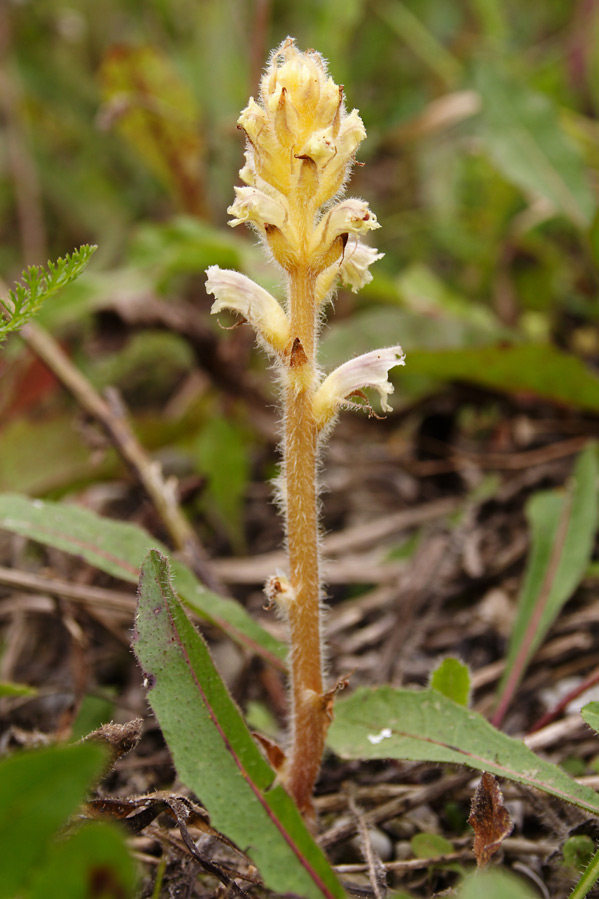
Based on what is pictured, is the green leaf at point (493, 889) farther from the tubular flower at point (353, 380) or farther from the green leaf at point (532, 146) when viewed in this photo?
the green leaf at point (532, 146)

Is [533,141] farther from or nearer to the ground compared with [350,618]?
farther from the ground

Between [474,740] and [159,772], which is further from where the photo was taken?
[159,772]

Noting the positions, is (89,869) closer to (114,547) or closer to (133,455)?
(114,547)

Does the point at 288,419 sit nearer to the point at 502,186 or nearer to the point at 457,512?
the point at 457,512

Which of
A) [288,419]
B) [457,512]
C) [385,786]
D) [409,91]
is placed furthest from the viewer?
[409,91]

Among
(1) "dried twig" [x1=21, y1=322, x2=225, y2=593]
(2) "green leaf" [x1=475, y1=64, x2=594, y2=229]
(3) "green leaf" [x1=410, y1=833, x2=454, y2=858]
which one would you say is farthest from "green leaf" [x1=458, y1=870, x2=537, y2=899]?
(2) "green leaf" [x1=475, y1=64, x2=594, y2=229]

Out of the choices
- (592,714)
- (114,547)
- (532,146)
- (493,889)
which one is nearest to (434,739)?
(592,714)

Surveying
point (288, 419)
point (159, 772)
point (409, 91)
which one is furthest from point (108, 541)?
point (409, 91)

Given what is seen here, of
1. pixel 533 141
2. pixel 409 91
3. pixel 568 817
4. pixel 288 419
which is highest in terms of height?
pixel 409 91

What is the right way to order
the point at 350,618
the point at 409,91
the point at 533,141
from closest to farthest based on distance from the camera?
1. the point at 350,618
2. the point at 533,141
3. the point at 409,91
